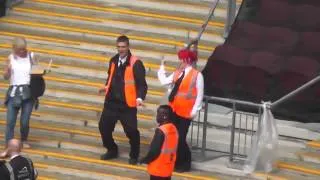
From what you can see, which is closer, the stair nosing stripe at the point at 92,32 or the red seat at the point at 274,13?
the red seat at the point at 274,13

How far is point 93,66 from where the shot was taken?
1780 centimetres

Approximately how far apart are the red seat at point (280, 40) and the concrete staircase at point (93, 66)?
3.77 feet

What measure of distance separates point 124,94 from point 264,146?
2.13 m

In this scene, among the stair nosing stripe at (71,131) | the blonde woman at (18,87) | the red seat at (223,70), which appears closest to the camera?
the blonde woman at (18,87)

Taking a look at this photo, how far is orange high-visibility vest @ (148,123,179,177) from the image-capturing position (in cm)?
1307

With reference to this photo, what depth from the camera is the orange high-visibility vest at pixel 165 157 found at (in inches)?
515

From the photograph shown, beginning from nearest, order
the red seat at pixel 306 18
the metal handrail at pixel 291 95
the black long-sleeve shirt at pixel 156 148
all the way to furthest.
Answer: the black long-sleeve shirt at pixel 156 148, the metal handrail at pixel 291 95, the red seat at pixel 306 18

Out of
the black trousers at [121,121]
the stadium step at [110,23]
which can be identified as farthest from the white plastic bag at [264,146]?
the stadium step at [110,23]

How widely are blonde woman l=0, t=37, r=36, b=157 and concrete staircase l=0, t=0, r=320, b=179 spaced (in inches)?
20.6

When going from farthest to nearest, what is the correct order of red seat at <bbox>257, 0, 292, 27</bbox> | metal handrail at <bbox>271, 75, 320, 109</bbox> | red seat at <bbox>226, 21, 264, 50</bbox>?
1. red seat at <bbox>257, 0, 292, 27</bbox>
2. red seat at <bbox>226, 21, 264, 50</bbox>
3. metal handrail at <bbox>271, 75, 320, 109</bbox>

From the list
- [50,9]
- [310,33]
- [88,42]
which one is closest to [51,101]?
[88,42]

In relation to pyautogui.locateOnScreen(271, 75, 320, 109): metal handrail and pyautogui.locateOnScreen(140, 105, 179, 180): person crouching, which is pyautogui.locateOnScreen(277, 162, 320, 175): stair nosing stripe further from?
pyautogui.locateOnScreen(140, 105, 179, 180): person crouching

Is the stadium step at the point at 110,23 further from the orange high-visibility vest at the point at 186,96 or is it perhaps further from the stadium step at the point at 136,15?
the orange high-visibility vest at the point at 186,96

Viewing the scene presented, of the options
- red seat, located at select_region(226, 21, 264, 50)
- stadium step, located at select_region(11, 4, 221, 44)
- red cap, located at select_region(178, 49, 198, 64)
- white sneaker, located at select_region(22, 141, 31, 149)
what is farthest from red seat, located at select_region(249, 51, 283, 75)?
white sneaker, located at select_region(22, 141, 31, 149)
